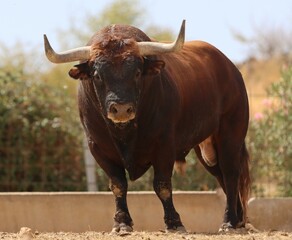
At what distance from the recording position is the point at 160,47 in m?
9.59

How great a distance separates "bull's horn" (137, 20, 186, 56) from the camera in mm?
Result: 9461

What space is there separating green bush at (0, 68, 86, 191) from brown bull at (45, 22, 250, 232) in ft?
19.2

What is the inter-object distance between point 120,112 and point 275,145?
7.30m

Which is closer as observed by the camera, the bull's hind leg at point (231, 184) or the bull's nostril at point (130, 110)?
the bull's nostril at point (130, 110)

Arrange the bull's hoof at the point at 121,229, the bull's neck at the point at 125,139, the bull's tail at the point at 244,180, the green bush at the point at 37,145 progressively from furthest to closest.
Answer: the green bush at the point at 37,145 → the bull's tail at the point at 244,180 → the bull's neck at the point at 125,139 → the bull's hoof at the point at 121,229

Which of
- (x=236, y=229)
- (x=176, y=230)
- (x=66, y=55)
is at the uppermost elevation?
(x=66, y=55)

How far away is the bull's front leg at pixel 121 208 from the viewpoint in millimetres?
9555

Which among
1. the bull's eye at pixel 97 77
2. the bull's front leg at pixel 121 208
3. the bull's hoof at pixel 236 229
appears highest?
the bull's eye at pixel 97 77

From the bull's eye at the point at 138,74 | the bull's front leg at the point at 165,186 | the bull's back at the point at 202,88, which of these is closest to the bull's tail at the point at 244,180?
the bull's back at the point at 202,88

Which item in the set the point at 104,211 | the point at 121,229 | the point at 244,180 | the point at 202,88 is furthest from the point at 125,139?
the point at 104,211

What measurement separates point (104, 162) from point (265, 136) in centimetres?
657

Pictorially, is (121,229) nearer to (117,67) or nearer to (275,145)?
(117,67)

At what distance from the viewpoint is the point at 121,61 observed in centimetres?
919

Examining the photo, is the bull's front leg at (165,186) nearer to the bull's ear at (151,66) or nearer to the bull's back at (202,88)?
the bull's back at (202,88)
